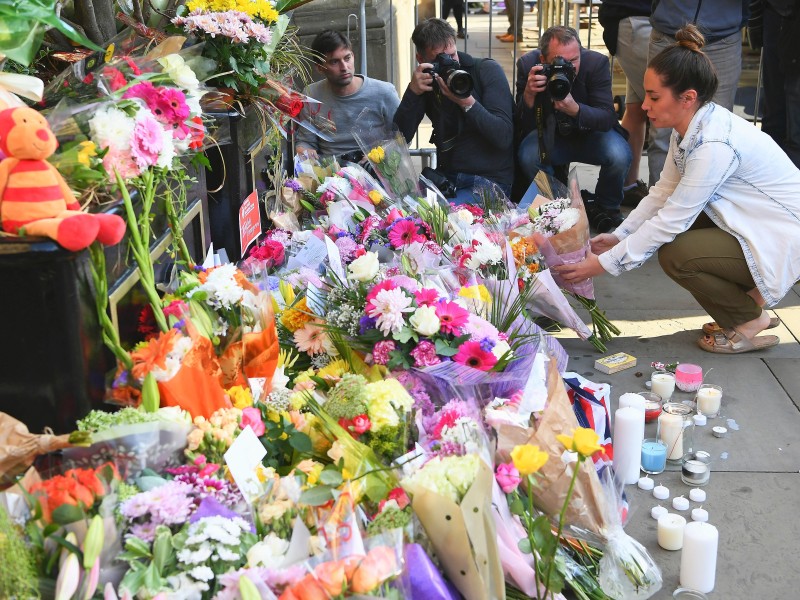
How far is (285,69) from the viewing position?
400cm

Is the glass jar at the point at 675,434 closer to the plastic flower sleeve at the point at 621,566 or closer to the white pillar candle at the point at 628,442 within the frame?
the white pillar candle at the point at 628,442

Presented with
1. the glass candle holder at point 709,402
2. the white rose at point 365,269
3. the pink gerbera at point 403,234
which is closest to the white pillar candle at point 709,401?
the glass candle holder at point 709,402

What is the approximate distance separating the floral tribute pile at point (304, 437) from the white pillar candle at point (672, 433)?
56 centimetres

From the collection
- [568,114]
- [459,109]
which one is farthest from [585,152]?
[459,109]

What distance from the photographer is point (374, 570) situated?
1.59 meters

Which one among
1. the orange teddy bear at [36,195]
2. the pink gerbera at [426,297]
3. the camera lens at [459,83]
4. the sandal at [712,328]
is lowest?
the sandal at [712,328]

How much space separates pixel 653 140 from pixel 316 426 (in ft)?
12.6

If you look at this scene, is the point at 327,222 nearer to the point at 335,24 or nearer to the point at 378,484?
the point at 378,484

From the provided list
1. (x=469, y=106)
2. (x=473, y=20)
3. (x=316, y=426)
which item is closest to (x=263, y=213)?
(x=469, y=106)

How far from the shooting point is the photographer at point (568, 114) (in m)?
4.94

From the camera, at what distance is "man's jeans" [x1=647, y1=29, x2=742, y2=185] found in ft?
17.0

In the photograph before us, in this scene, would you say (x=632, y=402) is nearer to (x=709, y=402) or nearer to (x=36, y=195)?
(x=709, y=402)

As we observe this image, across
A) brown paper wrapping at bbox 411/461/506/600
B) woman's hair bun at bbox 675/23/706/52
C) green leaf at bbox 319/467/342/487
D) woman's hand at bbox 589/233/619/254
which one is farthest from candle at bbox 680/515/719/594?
woman's hair bun at bbox 675/23/706/52

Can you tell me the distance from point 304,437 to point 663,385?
5.84ft
